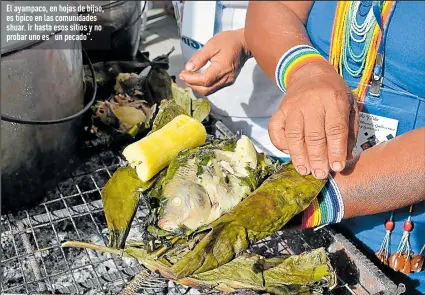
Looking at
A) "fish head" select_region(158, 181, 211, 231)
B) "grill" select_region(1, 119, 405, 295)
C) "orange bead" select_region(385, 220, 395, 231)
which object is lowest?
"grill" select_region(1, 119, 405, 295)

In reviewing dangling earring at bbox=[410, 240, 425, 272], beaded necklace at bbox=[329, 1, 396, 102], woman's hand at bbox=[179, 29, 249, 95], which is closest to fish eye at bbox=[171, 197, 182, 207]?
woman's hand at bbox=[179, 29, 249, 95]

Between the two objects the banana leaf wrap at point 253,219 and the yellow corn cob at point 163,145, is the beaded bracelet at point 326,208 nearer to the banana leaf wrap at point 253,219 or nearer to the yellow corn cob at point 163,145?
the banana leaf wrap at point 253,219

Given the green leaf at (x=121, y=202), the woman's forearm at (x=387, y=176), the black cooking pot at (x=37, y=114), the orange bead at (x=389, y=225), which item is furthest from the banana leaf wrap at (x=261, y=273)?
the black cooking pot at (x=37, y=114)

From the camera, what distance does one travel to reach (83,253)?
1415mm

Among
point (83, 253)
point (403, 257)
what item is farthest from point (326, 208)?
point (83, 253)

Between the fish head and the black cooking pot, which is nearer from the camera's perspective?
the fish head

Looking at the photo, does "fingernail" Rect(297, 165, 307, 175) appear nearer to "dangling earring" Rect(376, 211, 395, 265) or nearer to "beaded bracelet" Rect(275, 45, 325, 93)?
"beaded bracelet" Rect(275, 45, 325, 93)

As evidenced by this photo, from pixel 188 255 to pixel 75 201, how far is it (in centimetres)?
72

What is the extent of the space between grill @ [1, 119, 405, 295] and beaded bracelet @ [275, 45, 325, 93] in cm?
38

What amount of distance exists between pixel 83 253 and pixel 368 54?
2.87ft

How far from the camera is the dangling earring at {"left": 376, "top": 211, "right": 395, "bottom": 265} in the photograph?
4.51 ft

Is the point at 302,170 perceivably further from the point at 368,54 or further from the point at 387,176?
the point at 368,54

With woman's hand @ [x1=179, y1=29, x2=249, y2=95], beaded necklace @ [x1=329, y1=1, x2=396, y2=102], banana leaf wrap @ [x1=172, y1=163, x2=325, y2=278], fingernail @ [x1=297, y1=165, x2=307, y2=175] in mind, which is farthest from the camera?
woman's hand @ [x1=179, y1=29, x2=249, y2=95]

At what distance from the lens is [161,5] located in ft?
15.7
